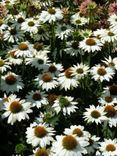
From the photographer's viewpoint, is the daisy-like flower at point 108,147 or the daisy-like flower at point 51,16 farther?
the daisy-like flower at point 51,16

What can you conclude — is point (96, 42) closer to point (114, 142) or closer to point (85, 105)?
point (85, 105)

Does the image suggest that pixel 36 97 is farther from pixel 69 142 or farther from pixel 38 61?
pixel 69 142

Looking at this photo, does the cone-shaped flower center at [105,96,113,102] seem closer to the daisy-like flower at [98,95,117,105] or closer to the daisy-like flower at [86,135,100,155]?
the daisy-like flower at [98,95,117,105]

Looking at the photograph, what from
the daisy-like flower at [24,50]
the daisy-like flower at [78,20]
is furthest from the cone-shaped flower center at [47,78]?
the daisy-like flower at [78,20]

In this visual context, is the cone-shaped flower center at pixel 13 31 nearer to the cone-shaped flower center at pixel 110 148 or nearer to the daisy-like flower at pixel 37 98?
the daisy-like flower at pixel 37 98

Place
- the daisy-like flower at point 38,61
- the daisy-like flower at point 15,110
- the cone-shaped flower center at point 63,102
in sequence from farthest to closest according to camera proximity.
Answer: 1. the daisy-like flower at point 38,61
2. the cone-shaped flower center at point 63,102
3. the daisy-like flower at point 15,110
